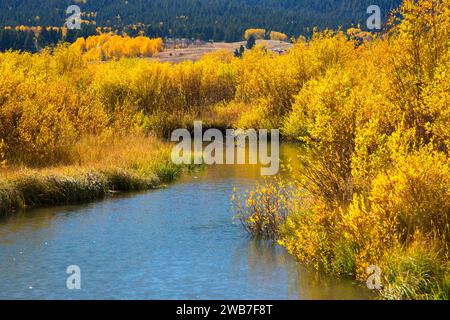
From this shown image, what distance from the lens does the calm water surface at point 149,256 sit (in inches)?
576

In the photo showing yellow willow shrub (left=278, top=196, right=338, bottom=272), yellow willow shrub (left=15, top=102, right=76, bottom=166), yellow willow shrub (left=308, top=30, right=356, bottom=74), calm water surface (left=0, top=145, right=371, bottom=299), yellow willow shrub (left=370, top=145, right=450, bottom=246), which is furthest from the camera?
yellow willow shrub (left=308, top=30, right=356, bottom=74)

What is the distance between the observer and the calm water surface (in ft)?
48.0

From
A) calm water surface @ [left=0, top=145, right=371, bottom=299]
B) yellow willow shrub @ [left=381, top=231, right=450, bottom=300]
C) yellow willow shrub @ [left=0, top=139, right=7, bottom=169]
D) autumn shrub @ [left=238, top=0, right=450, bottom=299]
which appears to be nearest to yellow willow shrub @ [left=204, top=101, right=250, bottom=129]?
yellow willow shrub @ [left=0, top=139, right=7, bottom=169]

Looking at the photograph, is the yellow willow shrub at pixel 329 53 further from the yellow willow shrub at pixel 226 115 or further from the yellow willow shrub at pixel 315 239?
the yellow willow shrub at pixel 315 239

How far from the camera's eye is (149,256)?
17.2 metres

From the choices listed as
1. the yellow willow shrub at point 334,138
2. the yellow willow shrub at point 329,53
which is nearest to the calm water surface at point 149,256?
the yellow willow shrub at point 334,138

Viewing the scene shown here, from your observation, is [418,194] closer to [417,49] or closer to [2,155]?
[417,49]

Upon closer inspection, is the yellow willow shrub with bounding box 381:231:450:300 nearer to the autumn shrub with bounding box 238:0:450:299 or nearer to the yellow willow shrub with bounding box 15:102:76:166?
the autumn shrub with bounding box 238:0:450:299

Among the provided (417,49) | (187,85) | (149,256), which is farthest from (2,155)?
(187,85)

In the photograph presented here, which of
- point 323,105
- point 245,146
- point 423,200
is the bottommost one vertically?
point 245,146

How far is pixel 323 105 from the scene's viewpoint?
1705 centimetres
